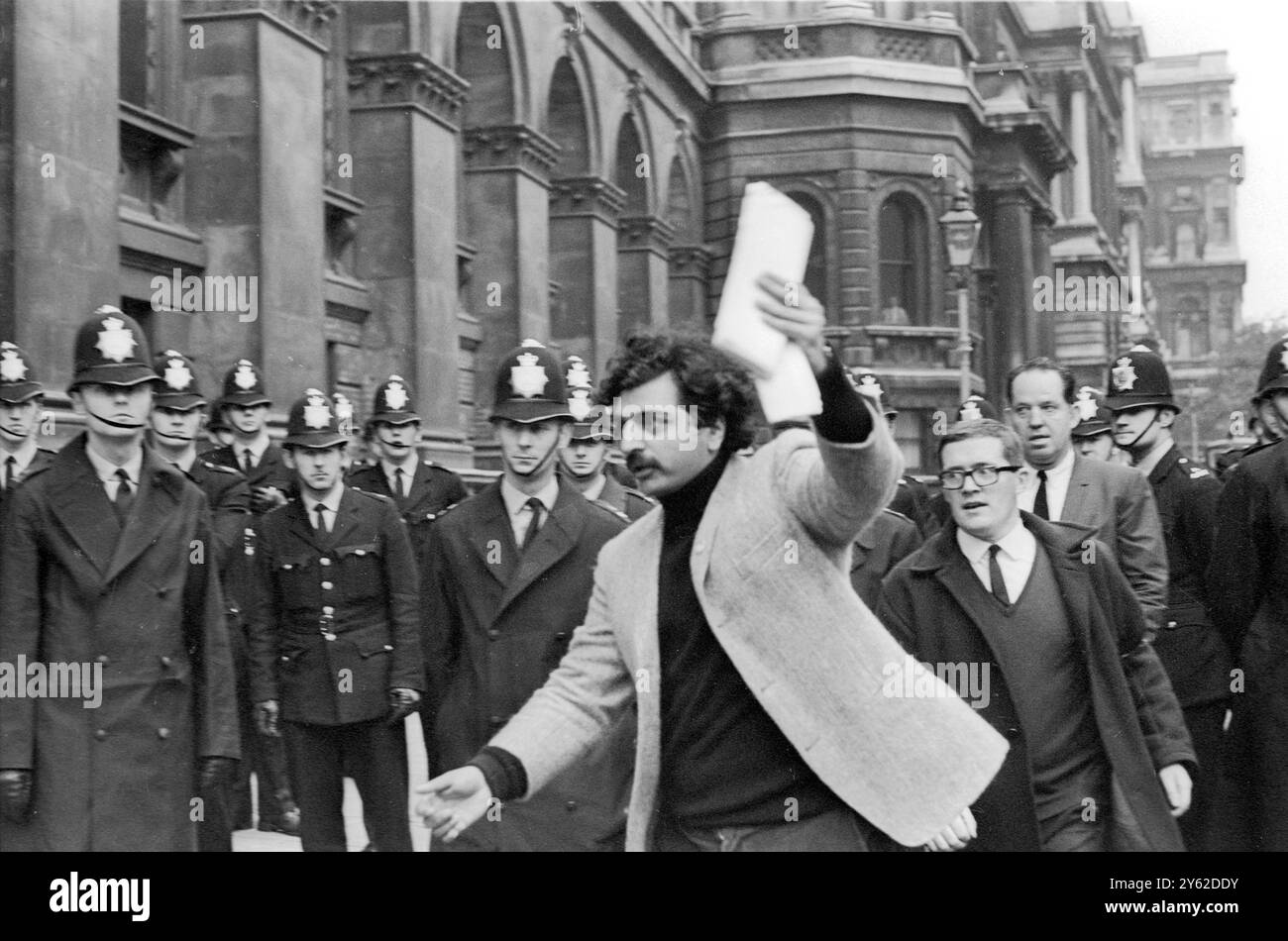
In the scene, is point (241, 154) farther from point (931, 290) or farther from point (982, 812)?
point (931, 290)

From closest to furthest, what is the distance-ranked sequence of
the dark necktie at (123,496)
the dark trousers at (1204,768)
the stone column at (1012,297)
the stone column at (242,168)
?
the dark necktie at (123,496), the dark trousers at (1204,768), the stone column at (242,168), the stone column at (1012,297)

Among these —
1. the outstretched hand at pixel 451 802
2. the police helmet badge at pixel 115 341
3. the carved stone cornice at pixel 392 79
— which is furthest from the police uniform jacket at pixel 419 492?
the carved stone cornice at pixel 392 79

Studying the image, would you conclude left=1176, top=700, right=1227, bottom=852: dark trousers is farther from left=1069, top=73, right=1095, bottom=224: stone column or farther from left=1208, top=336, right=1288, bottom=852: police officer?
left=1069, top=73, right=1095, bottom=224: stone column

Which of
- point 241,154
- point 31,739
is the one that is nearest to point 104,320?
point 31,739

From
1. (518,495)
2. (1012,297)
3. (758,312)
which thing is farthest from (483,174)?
(1012,297)

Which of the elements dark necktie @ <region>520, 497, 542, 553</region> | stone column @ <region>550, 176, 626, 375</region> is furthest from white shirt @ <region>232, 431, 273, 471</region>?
stone column @ <region>550, 176, 626, 375</region>

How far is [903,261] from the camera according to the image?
37.5 metres

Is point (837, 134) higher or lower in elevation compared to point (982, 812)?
higher

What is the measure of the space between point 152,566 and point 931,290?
32046mm

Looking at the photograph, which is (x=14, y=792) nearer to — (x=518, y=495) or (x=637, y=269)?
(x=518, y=495)

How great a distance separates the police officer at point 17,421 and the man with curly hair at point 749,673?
4.31m

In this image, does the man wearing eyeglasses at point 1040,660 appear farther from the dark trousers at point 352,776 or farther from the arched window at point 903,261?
the arched window at point 903,261

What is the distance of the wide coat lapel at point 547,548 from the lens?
7184 mm
